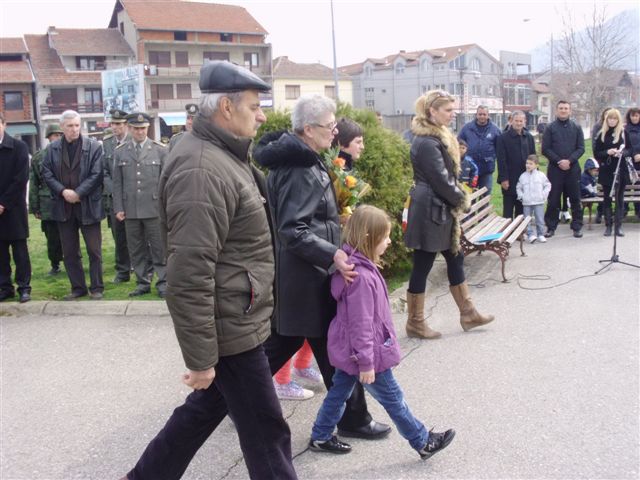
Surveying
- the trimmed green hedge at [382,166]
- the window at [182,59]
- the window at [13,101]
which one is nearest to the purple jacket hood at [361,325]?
the trimmed green hedge at [382,166]

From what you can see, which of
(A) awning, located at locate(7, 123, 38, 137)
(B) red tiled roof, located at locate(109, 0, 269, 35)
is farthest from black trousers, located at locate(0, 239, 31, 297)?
(B) red tiled roof, located at locate(109, 0, 269, 35)

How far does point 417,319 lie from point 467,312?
47cm

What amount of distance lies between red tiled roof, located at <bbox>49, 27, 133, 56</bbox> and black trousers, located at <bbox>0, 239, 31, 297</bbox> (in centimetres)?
5804

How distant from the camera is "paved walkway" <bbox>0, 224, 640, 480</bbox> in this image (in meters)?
3.75

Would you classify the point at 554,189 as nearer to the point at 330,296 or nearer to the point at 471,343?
the point at 471,343

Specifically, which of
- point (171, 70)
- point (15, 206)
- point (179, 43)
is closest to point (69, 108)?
point (171, 70)

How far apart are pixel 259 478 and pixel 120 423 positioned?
1772 millimetres

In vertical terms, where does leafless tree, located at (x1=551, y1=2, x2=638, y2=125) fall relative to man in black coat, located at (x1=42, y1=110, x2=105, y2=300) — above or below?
above

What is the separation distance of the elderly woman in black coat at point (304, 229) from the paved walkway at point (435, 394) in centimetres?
56

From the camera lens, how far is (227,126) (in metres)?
2.90

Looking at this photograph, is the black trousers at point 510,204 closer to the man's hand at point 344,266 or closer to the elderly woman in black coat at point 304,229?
the elderly woman in black coat at point 304,229

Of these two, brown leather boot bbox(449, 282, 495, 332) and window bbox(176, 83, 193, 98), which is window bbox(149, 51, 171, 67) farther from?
brown leather boot bbox(449, 282, 495, 332)

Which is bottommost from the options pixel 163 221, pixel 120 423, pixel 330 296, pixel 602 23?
pixel 120 423

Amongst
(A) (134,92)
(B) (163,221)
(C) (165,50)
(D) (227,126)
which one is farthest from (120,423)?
(C) (165,50)
